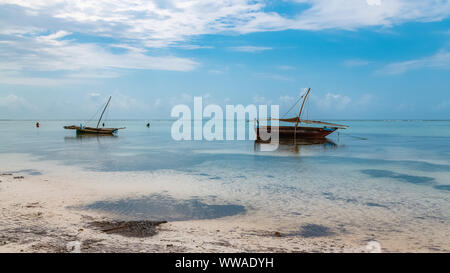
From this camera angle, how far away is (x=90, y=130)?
53844mm

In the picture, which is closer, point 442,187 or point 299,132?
point 442,187

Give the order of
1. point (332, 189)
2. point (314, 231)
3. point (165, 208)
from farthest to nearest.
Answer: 1. point (332, 189)
2. point (165, 208)
3. point (314, 231)

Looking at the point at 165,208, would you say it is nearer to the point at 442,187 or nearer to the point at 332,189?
the point at 332,189

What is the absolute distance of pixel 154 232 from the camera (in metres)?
7.79

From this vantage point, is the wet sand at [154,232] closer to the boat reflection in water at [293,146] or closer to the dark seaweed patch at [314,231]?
the dark seaweed patch at [314,231]

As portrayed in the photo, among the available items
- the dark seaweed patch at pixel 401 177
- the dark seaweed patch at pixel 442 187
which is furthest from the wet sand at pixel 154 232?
the dark seaweed patch at pixel 401 177

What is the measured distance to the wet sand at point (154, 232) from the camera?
6773 mm

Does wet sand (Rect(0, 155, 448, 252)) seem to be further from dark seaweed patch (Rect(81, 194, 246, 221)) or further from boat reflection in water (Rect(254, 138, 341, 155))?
boat reflection in water (Rect(254, 138, 341, 155))

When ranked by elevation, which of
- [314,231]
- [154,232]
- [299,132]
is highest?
[299,132]

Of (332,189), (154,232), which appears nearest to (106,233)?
(154,232)

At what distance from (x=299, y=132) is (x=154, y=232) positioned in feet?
128
